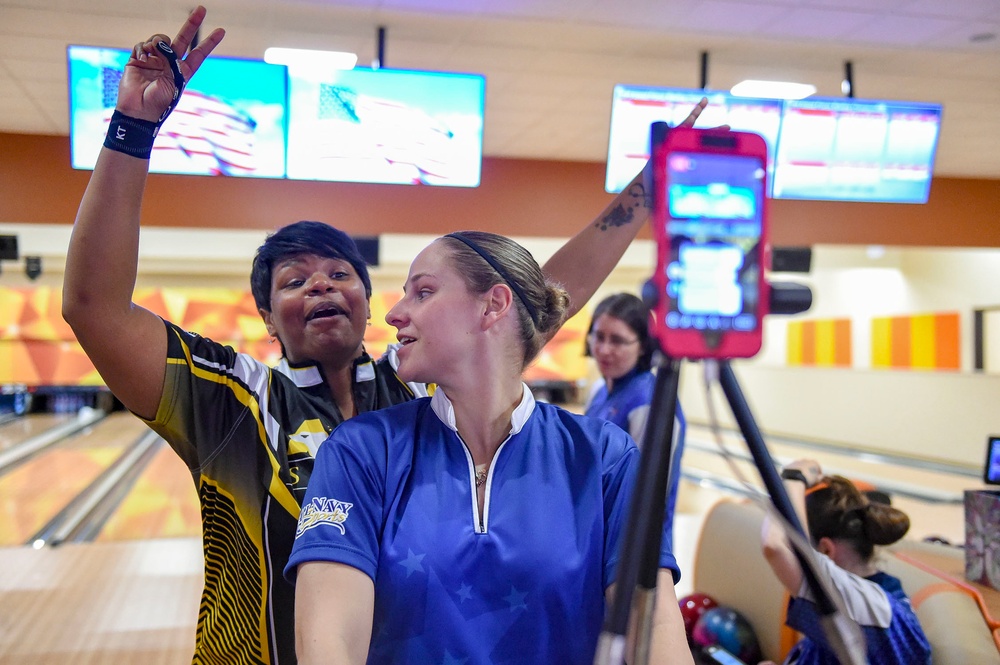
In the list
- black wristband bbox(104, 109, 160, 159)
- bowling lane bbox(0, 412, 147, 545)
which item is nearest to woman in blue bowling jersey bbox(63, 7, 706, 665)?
black wristband bbox(104, 109, 160, 159)

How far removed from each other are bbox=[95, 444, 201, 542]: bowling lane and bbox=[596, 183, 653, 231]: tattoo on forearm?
408cm

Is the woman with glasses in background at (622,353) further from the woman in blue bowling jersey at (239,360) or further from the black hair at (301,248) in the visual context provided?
the black hair at (301,248)

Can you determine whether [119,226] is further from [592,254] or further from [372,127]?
[372,127]

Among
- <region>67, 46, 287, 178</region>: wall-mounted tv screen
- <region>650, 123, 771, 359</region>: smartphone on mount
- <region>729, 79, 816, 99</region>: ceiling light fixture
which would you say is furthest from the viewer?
<region>729, 79, 816, 99</region>: ceiling light fixture

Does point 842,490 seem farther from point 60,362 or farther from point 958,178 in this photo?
point 60,362

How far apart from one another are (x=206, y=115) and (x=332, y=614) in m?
3.12

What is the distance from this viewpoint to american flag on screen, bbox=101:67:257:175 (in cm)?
349

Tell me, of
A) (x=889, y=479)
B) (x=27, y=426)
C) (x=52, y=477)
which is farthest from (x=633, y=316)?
(x=27, y=426)

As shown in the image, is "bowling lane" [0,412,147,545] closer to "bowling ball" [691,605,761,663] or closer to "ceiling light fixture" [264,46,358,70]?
"ceiling light fixture" [264,46,358,70]

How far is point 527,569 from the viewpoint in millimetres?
901

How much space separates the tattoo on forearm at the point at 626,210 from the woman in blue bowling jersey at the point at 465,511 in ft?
1.11

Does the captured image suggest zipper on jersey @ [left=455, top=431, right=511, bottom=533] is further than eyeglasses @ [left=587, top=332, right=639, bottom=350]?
No

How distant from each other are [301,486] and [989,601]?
1.80 metres

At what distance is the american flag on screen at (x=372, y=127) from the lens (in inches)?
143
